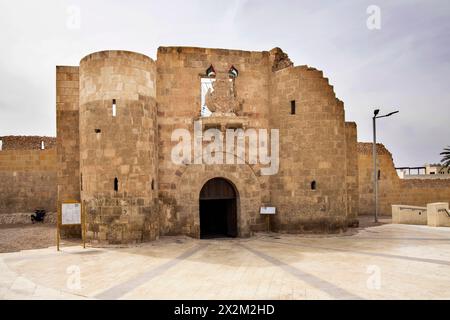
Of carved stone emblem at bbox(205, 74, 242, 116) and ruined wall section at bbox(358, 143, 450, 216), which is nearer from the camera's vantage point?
carved stone emblem at bbox(205, 74, 242, 116)

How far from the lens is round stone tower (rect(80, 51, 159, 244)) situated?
12.5 m

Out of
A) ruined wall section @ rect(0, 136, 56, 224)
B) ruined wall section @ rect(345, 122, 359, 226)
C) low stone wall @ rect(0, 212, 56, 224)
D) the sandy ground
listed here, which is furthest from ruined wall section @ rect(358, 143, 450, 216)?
ruined wall section @ rect(0, 136, 56, 224)

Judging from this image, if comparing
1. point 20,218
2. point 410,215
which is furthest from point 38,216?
point 410,215

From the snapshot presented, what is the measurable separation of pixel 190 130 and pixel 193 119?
49cm

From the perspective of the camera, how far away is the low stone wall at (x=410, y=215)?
1836 centimetres

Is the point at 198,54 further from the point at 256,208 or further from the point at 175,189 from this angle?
the point at 256,208

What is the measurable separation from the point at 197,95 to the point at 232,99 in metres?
1.52

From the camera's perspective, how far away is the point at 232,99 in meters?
14.9

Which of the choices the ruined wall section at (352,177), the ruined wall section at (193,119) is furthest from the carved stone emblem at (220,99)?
the ruined wall section at (352,177)

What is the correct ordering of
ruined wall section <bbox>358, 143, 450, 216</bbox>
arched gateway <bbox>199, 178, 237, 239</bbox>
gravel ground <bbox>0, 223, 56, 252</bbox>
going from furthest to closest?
ruined wall section <bbox>358, 143, 450, 216</bbox>
arched gateway <bbox>199, 178, 237, 239</bbox>
gravel ground <bbox>0, 223, 56, 252</bbox>

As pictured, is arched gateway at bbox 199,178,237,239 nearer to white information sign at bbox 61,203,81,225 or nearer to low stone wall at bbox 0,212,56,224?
white information sign at bbox 61,203,81,225

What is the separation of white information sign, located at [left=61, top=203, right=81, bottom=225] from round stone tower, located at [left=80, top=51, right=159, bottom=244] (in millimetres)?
709
